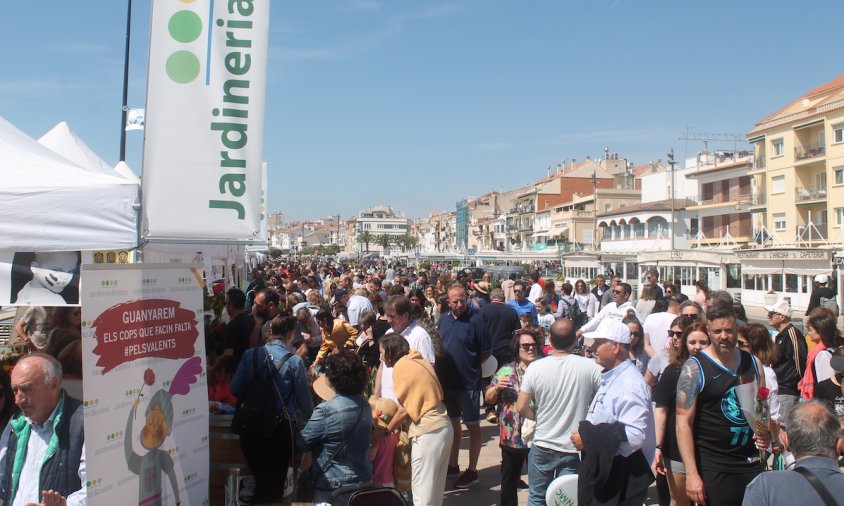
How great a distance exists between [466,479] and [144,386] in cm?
→ 355

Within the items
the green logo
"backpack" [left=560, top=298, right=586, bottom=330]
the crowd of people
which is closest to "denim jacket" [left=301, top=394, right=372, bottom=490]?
the crowd of people

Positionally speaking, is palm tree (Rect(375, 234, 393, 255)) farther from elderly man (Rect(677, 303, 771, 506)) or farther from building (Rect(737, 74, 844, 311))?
elderly man (Rect(677, 303, 771, 506))

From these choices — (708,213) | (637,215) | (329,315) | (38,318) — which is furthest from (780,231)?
(38,318)

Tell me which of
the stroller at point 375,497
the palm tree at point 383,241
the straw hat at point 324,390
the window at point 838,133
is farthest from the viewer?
the palm tree at point 383,241

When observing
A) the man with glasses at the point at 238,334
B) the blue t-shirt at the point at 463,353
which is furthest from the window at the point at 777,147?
the man with glasses at the point at 238,334

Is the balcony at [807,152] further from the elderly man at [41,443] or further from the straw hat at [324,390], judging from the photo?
the elderly man at [41,443]

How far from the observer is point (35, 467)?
127 inches

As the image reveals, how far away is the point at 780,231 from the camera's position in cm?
4159

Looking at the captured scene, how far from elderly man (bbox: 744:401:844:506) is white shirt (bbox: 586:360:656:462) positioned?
115 centimetres

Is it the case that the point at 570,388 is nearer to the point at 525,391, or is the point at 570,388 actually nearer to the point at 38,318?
the point at 525,391

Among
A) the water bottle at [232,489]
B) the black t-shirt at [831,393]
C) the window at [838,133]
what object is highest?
the window at [838,133]

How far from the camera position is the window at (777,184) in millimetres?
41344

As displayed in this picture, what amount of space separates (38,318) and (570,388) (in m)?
4.77

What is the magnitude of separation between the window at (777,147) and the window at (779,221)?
393cm
